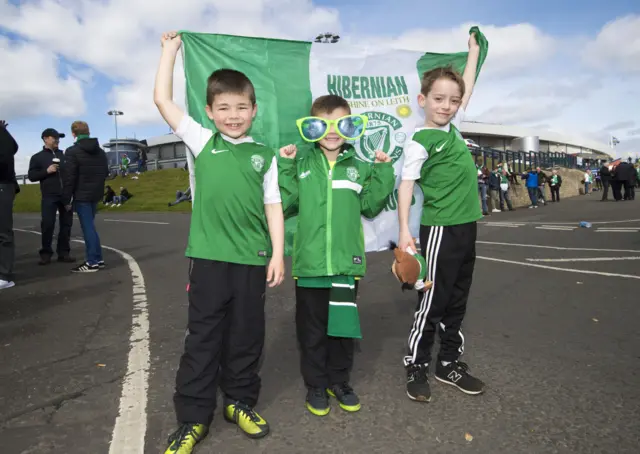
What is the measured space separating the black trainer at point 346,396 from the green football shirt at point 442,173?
1097 millimetres

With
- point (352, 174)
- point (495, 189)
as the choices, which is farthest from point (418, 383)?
point (495, 189)

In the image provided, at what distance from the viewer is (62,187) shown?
8852 mm

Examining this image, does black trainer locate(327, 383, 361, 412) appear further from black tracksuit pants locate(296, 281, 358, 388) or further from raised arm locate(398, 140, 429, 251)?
raised arm locate(398, 140, 429, 251)

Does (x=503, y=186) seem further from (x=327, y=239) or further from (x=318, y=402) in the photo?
(x=318, y=402)

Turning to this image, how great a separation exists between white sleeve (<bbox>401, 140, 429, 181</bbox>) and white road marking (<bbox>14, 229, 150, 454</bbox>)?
2.03 m

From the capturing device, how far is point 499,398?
3023 mm

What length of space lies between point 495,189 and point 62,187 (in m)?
16.6

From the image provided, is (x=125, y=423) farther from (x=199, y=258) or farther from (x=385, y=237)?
(x=385, y=237)

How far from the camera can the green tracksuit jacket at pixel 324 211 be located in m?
2.94

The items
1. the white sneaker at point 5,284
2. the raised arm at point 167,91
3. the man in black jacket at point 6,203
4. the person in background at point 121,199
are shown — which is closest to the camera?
the raised arm at point 167,91

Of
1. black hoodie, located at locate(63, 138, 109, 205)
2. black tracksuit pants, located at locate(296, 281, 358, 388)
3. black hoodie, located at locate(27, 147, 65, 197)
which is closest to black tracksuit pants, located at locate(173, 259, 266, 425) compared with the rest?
black tracksuit pants, located at locate(296, 281, 358, 388)

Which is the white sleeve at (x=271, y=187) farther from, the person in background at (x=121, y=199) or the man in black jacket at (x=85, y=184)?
the person in background at (x=121, y=199)

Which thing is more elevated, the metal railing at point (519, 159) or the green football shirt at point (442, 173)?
the metal railing at point (519, 159)

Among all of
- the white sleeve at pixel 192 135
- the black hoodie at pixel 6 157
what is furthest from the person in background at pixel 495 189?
the white sleeve at pixel 192 135
